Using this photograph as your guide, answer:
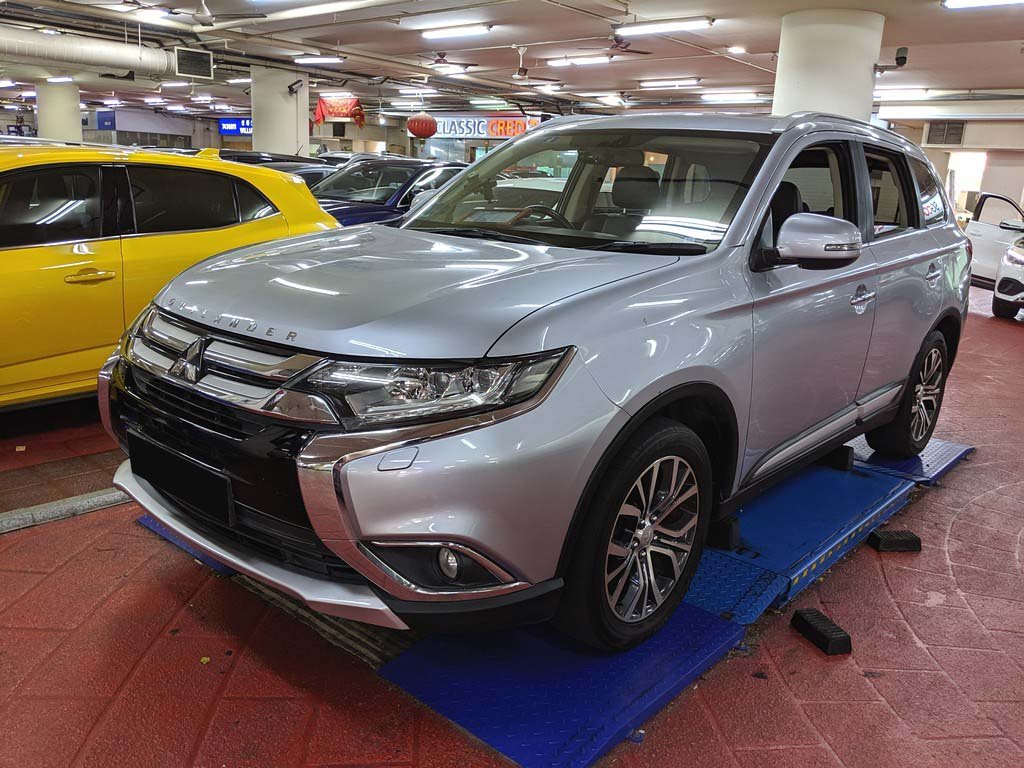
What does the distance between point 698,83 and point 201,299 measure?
20540 millimetres

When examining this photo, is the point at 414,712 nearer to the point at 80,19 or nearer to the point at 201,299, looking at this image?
the point at 201,299

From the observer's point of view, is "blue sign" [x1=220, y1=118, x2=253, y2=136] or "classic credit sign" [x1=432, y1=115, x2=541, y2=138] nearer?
"classic credit sign" [x1=432, y1=115, x2=541, y2=138]

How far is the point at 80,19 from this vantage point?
14773 mm

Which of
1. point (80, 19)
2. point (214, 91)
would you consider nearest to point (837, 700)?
point (80, 19)

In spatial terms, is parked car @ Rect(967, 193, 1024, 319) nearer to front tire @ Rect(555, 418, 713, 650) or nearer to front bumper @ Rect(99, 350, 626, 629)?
front tire @ Rect(555, 418, 713, 650)

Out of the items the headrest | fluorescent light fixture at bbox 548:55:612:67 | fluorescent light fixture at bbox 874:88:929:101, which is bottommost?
the headrest

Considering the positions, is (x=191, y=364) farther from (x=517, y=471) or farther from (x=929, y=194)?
(x=929, y=194)

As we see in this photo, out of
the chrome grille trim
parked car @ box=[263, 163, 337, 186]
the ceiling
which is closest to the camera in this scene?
the chrome grille trim

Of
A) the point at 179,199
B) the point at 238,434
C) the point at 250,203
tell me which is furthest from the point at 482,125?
the point at 238,434

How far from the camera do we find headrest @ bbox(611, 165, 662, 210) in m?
3.11

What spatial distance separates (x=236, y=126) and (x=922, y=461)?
38362mm

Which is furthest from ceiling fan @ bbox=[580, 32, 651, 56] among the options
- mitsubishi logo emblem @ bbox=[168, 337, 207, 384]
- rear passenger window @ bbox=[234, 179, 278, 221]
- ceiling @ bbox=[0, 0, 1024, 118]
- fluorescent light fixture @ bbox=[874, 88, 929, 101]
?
mitsubishi logo emblem @ bbox=[168, 337, 207, 384]

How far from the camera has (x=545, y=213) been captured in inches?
130

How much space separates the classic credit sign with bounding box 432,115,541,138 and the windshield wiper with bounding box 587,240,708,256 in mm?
23485
